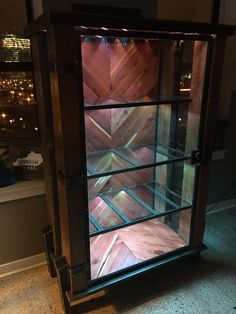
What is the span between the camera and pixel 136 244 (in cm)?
181

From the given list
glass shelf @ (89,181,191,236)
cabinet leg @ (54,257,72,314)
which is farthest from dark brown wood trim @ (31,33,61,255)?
glass shelf @ (89,181,191,236)

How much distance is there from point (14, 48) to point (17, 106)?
0.35 metres

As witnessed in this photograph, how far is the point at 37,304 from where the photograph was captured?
5.24ft

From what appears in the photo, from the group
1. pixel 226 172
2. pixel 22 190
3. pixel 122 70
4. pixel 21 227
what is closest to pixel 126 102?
pixel 122 70

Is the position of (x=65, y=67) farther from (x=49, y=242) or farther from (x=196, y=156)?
(x=49, y=242)

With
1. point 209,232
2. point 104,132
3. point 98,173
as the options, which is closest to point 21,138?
point 104,132

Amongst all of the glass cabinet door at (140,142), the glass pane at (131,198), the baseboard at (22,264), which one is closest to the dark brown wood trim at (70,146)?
the glass cabinet door at (140,142)

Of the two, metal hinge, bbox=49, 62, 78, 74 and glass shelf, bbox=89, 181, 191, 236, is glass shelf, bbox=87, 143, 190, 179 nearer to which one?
glass shelf, bbox=89, 181, 191, 236

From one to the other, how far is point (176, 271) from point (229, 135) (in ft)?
4.02

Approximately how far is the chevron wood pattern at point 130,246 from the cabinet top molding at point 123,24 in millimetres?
1258

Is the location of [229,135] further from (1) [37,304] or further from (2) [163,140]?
(1) [37,304]

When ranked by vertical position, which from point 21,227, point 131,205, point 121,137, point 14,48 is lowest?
point 21,227

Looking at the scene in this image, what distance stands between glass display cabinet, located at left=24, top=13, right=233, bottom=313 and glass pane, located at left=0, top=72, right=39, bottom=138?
0.38 metres

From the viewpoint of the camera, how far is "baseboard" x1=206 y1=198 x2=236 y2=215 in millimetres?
2512
